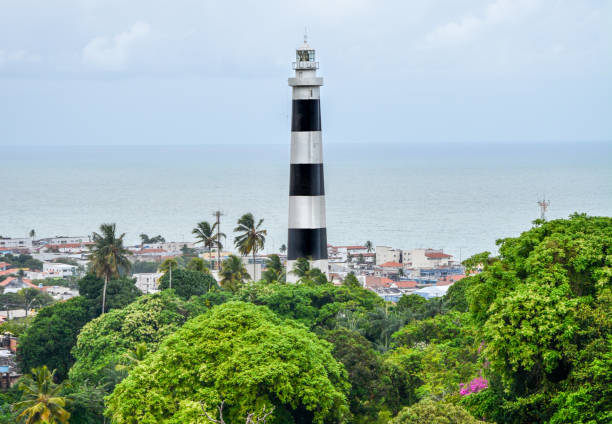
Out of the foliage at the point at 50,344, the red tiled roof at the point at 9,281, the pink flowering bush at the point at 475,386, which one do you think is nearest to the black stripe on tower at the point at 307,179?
the foliage at the point at 50,344

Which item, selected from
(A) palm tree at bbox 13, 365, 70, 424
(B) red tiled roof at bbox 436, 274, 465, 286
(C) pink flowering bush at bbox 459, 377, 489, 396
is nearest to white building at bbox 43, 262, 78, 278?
(B) red tiled roof at bbox 436, 274, 465, 286

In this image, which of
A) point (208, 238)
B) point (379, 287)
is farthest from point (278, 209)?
point (208, 238)

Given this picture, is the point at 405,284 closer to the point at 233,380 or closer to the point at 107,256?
the point at 107,256

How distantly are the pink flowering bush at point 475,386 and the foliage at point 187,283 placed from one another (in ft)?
79.8

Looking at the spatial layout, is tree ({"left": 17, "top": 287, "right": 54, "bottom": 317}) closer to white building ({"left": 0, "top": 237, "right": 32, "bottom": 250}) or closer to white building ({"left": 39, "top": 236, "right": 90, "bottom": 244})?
white building ({"left": 0, "top": 237, "right": 32, "bottom": 250})

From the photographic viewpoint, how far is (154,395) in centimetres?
2038

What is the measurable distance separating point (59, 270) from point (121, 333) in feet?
270

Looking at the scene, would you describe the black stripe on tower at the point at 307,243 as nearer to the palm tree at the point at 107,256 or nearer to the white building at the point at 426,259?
the palm tree at the point at 107,256

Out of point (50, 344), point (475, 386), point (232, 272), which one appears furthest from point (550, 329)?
point (232, 272)

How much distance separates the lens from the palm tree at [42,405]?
86.7 ft

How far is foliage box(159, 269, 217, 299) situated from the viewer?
4354 centimetres

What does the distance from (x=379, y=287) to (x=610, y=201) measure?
7616 centimetres

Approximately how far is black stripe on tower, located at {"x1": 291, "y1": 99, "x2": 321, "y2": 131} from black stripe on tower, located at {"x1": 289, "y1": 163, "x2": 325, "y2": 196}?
5.12ft

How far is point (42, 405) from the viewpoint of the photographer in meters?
26.6
